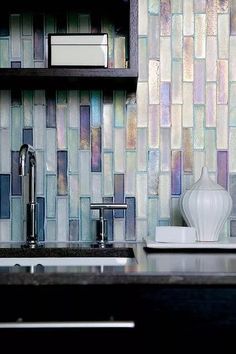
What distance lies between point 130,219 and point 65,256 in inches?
11.4

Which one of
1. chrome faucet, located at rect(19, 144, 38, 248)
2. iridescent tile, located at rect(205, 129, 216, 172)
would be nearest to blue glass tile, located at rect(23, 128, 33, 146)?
chrome faucet, located at rect(19, 144, 38, 248)

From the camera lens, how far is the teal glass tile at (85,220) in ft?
6.50

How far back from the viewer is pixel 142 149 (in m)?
1.98

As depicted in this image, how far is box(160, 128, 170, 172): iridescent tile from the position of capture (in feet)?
6.49

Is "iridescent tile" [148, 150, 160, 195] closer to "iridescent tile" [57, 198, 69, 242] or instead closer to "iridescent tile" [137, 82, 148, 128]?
"iridescent tile" [137, 82, 148, 128]

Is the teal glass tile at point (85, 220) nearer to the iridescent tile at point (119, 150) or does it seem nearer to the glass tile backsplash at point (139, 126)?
the glass tile backsplash at point (139, 126)

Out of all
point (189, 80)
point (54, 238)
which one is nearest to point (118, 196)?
point (54, 238)

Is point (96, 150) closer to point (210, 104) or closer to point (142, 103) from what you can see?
point (142, 103)

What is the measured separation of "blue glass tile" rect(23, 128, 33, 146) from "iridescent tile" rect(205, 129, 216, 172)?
0.56 meters
